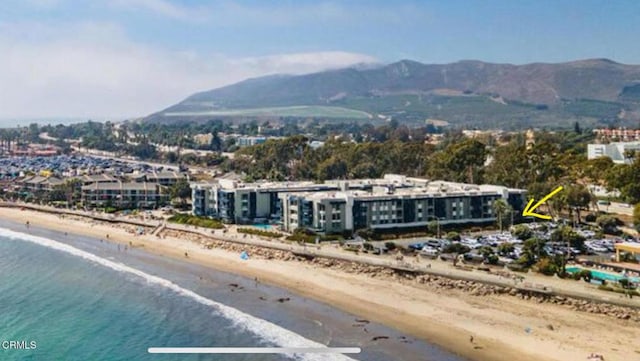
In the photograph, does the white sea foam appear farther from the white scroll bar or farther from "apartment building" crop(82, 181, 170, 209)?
"apartment building" crop(82, 181, 170, 209)

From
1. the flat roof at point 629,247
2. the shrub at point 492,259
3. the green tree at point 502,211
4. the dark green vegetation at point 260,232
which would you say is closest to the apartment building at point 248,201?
the dark green vegetation at point 260,232

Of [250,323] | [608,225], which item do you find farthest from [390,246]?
[608,225]

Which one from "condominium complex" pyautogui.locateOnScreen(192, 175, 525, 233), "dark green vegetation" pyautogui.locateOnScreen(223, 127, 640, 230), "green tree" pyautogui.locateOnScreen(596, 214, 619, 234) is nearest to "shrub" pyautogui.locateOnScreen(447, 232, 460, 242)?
"condominium complex" pyautogui.locateOnScreen(192, 175, 525, 233)

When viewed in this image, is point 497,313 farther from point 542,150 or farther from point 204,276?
point 542,150

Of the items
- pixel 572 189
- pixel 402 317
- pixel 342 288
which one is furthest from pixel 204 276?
pixel 572 189

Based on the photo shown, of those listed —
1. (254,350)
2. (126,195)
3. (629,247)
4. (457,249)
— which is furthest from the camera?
(126,195)

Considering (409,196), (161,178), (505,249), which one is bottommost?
(505,249)

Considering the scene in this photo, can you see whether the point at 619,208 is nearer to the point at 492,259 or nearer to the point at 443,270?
the point at 492,259
